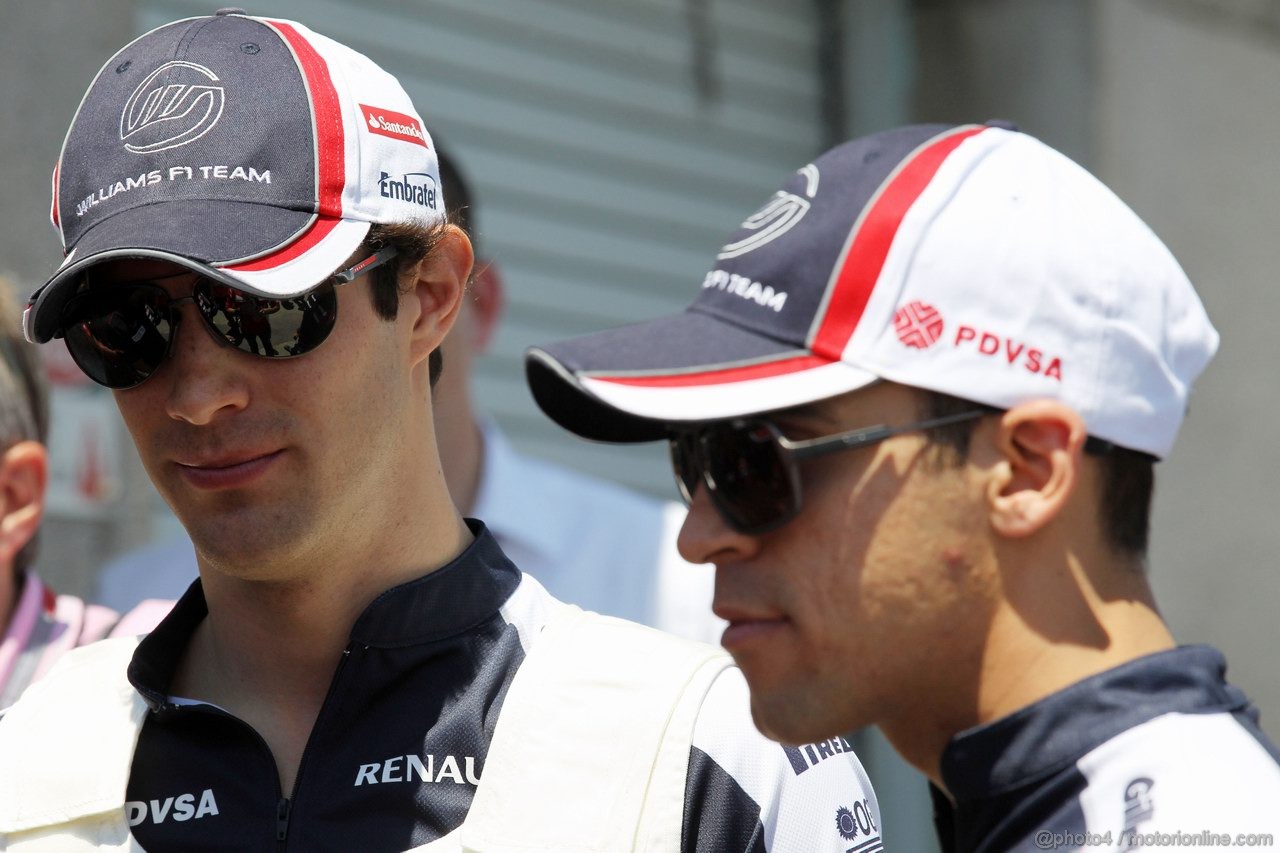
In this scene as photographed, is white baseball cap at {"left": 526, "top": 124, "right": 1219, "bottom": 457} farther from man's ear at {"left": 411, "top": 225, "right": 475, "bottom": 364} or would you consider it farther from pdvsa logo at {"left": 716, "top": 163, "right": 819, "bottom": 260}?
man's ear at {"left": 411, "top": 225, "right": 475, "bottom": 364}

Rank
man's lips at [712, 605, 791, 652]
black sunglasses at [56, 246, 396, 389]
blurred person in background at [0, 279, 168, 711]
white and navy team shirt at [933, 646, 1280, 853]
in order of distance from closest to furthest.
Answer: white and navy team shirt at [933, 646, 1280, 853] < man's lips at [712, 605, 791, 652] < black sunglasses at [56, 246, 396, 389] < blurred person in background at [0, 279, 168, 711]

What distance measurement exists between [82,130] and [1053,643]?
4.49 ft

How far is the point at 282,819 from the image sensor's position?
6.81 ft

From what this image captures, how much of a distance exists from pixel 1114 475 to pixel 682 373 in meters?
0.45

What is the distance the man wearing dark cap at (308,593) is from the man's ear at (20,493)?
1.99 ft

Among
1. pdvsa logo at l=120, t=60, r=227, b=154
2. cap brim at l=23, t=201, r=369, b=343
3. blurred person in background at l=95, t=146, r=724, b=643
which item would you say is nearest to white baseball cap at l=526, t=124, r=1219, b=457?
cap brim at l=23, t=201, r=369, b=343

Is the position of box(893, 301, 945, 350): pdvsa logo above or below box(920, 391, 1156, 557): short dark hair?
above

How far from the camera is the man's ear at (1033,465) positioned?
172cm

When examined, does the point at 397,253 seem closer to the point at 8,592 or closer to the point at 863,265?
the point at 863,265

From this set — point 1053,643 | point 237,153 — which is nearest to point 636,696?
point 1053,643

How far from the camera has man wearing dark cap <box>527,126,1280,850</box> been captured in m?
1.72

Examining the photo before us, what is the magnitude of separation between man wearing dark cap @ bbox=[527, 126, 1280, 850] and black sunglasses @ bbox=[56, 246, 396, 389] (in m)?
0.46

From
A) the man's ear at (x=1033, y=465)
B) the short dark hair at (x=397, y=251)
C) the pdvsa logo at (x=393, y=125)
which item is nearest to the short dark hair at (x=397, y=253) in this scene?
the short dark hair at (x=397, y=251)

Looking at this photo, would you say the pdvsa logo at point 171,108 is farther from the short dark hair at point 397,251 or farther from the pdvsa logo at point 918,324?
the pdvsa logo at point 918,324
